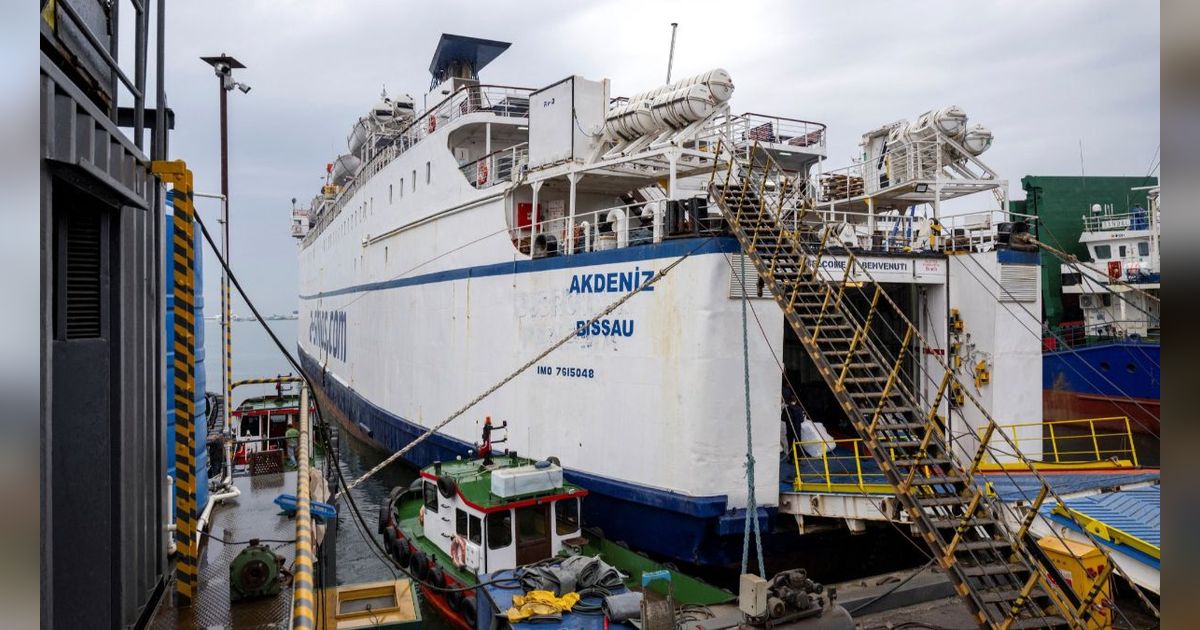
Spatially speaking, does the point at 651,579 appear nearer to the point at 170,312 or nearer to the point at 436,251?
the point at 170,312

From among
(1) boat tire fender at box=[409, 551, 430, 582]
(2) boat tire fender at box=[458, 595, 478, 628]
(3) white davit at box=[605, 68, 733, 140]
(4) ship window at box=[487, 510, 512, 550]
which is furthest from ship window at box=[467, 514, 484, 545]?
(3) white davit at box=[605, 68, 733, 140]

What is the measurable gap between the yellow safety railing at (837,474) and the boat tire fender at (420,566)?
5.86 meters

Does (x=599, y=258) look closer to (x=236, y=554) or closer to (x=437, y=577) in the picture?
(x=437, y=577)

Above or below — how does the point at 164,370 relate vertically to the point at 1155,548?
above

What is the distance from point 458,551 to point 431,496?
1391 mm

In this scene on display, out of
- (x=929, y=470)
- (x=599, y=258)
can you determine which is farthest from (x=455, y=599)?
(x=929, y=470)

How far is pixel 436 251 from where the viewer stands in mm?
18469

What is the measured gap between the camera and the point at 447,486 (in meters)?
10.8

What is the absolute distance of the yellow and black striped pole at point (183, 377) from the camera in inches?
238

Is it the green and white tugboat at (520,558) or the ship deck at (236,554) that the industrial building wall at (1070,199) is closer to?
the green and white tugboat at (520,558)

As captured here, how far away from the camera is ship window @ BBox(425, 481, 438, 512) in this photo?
1180 centimetres
